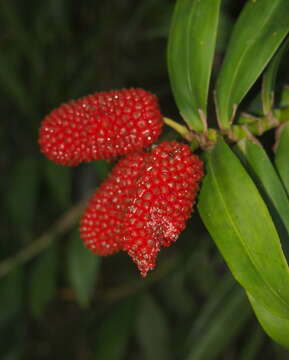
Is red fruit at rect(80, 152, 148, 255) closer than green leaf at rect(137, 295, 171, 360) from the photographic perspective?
Yes

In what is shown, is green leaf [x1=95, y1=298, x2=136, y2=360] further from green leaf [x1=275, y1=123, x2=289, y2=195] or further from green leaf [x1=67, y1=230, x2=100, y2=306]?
green leaf [x1=275, y1=123, x2=289, y2=195]

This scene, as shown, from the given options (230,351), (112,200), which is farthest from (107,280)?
(112,200)

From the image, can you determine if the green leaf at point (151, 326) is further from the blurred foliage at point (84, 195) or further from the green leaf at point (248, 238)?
the green leaf at point (248, 238)

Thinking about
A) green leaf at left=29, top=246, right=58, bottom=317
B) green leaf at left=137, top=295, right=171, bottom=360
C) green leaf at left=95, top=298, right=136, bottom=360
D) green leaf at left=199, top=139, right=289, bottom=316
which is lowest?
green leaf at left=137, top=295, right=171, bottom=360

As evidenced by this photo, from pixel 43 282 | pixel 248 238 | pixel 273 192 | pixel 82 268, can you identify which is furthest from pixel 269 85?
pixel 43 282

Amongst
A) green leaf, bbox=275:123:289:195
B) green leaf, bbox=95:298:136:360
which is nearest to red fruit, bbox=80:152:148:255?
green leaf, bbox=275:123:289:195

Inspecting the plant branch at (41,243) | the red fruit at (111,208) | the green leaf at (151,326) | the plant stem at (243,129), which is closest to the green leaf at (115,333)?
the green leaf at (151,326)
